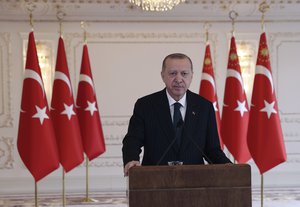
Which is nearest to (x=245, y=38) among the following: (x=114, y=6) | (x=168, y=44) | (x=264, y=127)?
(x=168, y=44)

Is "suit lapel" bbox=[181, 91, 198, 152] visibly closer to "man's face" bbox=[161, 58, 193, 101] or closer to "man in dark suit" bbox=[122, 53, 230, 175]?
"man in dark suit" bbox=[122, 53, 230, 175]

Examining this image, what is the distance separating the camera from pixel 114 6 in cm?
720

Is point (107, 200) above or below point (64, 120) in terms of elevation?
below

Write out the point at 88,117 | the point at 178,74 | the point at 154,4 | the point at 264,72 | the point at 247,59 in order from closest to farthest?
the point at 178,74
the point at 154,4
the point at 264,72
the point at 88,117
the point at 247,59

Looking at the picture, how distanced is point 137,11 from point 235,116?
2650mm

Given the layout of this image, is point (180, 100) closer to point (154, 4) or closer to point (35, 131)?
point (154, 4)

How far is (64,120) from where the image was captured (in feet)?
18.7

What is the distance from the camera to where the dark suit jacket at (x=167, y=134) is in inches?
96.0

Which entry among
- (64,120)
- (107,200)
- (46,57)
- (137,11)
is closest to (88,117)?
(64,120)

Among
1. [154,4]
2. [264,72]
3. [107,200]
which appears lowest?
[107,200]

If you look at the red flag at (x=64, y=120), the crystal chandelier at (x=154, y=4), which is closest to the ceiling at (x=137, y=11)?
the red flag at (x=64, y=120)

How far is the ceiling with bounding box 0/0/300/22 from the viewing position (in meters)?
7.05

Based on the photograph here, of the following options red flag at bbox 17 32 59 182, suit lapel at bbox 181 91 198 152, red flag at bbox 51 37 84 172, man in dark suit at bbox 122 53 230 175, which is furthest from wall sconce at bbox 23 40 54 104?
suit lapel at bbox 181 91 198 152

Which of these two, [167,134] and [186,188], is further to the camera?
[167,134]
